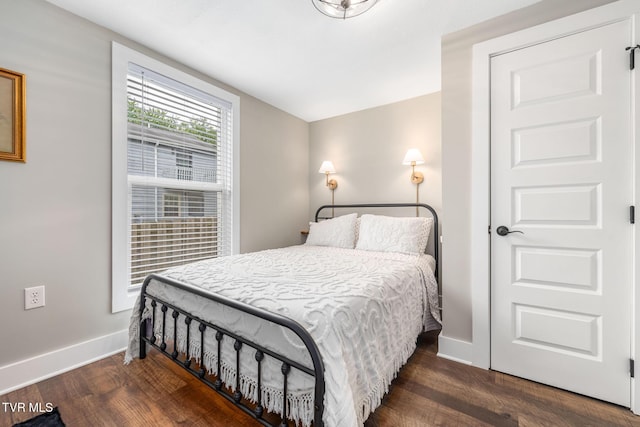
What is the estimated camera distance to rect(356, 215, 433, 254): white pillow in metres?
2.49

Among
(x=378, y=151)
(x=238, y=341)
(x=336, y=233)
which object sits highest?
(x=378, y=151)

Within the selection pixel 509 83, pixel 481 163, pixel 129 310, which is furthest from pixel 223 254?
pixel 509 83

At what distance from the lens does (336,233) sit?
3.01 meters

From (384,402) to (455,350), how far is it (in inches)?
29.7

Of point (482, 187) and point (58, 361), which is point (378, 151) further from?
point (58, 361)

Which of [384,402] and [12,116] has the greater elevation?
[12,116]

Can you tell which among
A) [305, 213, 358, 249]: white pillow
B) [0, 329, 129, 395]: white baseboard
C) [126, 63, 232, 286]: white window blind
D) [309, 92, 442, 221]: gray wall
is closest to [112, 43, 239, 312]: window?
[126, 63, 232, 286]: white window blind

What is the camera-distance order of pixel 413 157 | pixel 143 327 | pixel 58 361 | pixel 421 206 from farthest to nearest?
pixel 421 206, pixel 413 157, pixel 143 327, pixel 58 361

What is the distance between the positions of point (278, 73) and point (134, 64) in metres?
1.18

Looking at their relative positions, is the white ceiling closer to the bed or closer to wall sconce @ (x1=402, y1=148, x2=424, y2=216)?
wall sconce @ (x1=402, y1=148, x2=424, y2=216)

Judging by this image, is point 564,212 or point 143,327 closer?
point 564,212

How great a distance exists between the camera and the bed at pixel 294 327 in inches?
41.5

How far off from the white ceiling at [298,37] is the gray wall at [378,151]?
32 centimetres

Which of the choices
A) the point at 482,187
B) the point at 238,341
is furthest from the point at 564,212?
the point at 238,341
